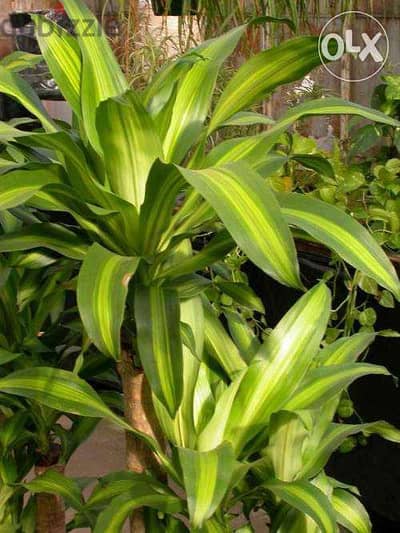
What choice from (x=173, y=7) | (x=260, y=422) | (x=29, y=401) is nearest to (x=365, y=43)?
(x=173, y=7)

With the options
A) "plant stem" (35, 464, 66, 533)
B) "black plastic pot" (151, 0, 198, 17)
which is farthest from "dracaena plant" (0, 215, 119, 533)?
"black plastic pot" (151, 0, 198, 17)

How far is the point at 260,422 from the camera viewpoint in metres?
1.19

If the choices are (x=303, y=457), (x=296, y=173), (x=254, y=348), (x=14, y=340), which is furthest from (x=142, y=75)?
(x=303, y=457)

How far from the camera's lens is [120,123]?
1.02 metres

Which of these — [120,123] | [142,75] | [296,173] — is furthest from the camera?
[142,75]

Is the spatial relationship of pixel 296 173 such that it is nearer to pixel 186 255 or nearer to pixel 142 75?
pixel 142 75

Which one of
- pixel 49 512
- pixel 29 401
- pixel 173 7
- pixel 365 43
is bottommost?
pixel 49 512

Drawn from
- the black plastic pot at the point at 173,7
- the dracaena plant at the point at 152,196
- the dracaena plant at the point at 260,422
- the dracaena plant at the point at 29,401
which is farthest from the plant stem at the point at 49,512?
the black plastic pot at the point at 173,7

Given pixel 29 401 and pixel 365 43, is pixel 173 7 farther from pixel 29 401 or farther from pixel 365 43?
pixel 29 401

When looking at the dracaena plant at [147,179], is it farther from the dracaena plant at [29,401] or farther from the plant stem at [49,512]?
the plant stem at [49,512]

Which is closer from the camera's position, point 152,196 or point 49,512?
point 152,196

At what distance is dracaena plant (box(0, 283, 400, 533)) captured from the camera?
116 cm

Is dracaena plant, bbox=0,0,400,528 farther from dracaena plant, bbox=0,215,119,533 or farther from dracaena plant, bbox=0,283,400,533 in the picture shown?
dracaena plant, bbox=0,215,119,533

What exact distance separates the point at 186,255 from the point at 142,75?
1.83 metres
